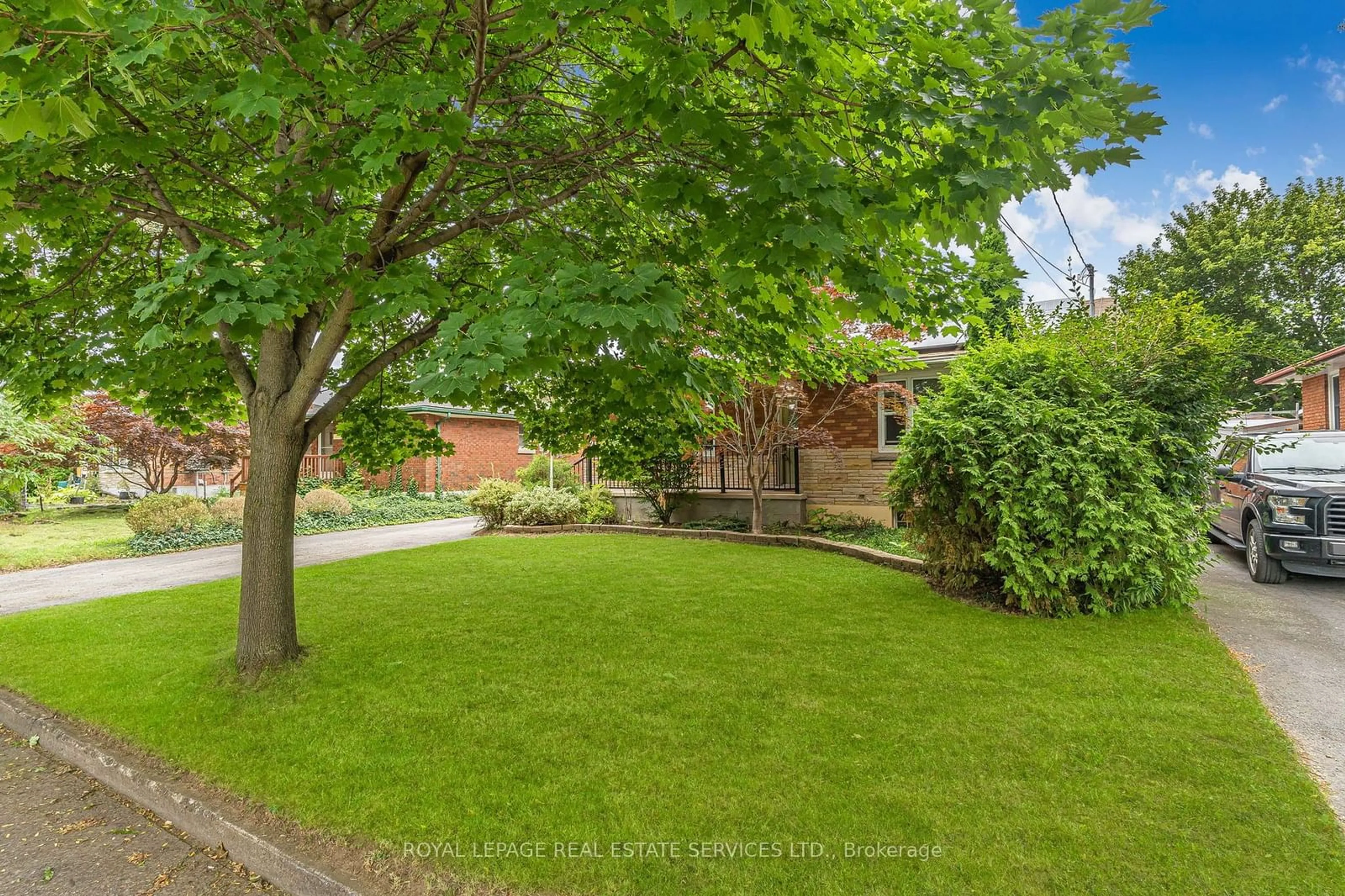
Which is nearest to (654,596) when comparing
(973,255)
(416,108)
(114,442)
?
(973,255)

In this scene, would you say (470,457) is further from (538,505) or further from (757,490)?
(757,490)

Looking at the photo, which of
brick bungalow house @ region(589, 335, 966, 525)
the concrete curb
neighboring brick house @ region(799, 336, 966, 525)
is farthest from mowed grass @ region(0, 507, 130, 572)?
neighboring brick house @ region(799, 336, 966, 525)

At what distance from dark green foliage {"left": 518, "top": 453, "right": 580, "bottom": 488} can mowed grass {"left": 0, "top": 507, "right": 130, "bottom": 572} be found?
28.7 feet

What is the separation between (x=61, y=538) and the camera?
1350cm

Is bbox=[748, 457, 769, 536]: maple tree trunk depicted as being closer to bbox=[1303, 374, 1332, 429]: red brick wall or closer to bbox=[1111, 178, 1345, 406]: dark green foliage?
bbox=[1303, 374, 1332, 429]: red brick wall

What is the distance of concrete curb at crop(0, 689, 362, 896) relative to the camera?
2.67m

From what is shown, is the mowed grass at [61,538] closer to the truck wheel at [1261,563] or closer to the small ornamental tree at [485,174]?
the small ornamental tree at [485,174]

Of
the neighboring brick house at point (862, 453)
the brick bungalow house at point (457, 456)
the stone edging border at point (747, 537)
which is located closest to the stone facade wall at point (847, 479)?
the neighboring brick house at point (862, 453)

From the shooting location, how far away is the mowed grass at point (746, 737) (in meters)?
2.56

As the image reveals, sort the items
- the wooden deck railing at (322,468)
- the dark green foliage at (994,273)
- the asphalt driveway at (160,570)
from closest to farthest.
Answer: the dark green foliage at (994,273)
the asphalt driveway at (160,570)
the wooden deck railing at (322,468)

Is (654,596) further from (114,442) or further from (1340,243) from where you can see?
(1340,243)

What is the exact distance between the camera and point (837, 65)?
3.04 metres

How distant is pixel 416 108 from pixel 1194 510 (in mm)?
7416

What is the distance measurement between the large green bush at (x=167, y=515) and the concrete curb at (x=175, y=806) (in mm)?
9434
